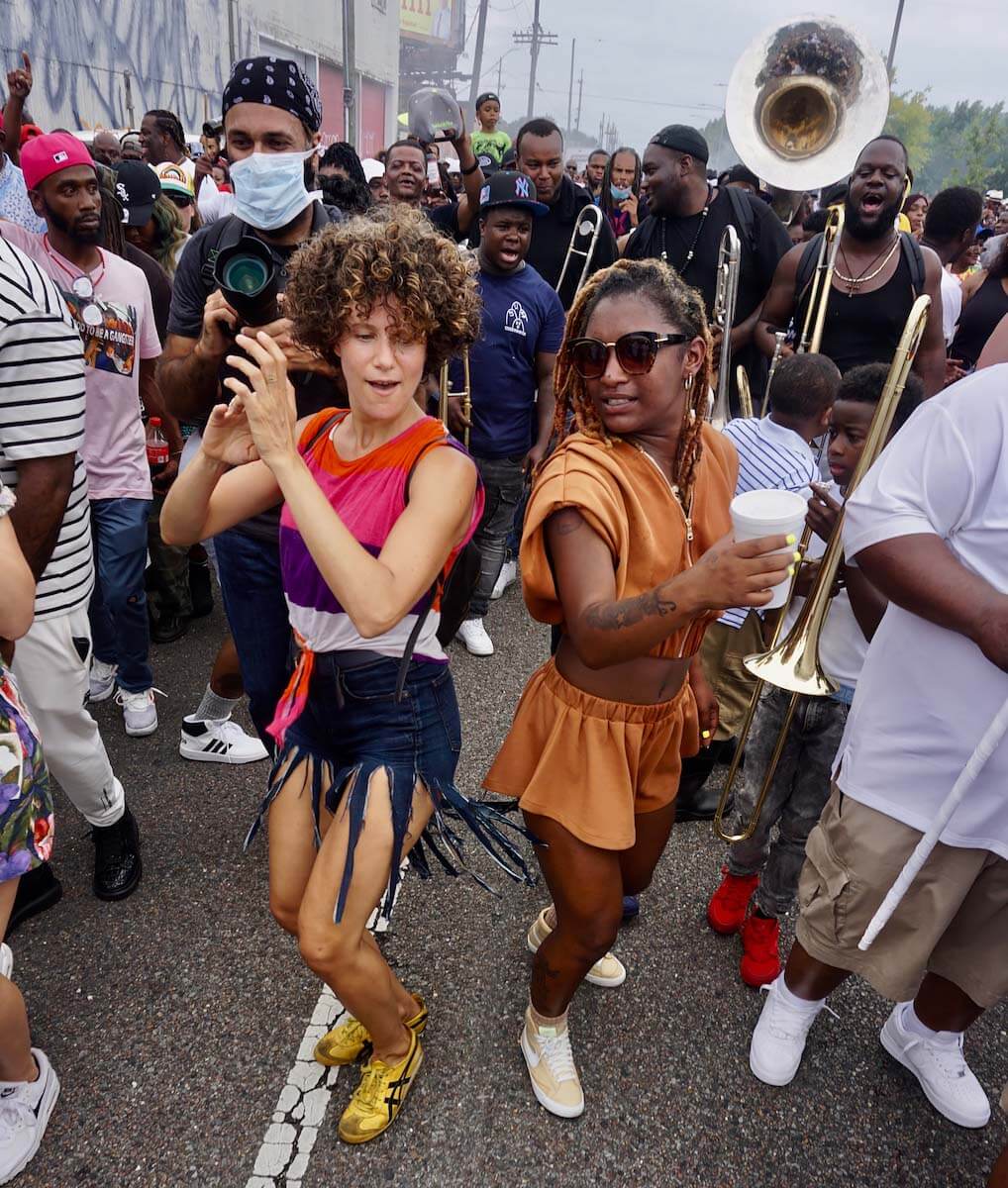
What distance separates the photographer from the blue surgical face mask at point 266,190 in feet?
8.30

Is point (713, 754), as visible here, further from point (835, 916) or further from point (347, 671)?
point (347, 671)

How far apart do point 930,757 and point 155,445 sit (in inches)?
141

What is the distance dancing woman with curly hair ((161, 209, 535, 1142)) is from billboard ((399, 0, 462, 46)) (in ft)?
228

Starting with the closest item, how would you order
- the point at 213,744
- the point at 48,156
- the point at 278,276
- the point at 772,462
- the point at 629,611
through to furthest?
the point at 629,611 < the point at 278,276 < the point at 772,462 < the point at 48,156 < the point at 213,744

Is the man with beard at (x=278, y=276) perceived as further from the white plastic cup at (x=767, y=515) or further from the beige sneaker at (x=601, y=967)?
the white plastic cup at (x=767, y=515)

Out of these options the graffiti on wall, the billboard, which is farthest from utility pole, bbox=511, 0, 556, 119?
the graffiti on wall

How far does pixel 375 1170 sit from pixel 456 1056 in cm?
35

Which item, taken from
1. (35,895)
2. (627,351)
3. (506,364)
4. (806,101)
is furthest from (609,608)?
(806,101)

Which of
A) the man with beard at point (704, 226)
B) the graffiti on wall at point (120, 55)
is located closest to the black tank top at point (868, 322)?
the man with beard at point (704, 226)

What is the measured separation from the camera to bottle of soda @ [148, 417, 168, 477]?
3.94m

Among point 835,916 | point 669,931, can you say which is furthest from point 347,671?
point 669,931

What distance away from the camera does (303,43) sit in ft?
91.1

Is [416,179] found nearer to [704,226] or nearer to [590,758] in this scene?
[704,226]

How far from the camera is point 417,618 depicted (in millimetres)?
1847
